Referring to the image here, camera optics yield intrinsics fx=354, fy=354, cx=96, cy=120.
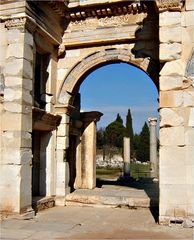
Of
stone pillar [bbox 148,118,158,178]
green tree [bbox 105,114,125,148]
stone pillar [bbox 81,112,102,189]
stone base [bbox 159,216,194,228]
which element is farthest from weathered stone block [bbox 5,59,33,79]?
green tree [bbox 105,114,125,148]

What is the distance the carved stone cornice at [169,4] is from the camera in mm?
7609

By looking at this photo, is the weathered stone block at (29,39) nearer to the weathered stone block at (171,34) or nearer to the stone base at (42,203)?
the weathered stone block at (171,34)

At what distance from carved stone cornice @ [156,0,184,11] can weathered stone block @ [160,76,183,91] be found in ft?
4.98

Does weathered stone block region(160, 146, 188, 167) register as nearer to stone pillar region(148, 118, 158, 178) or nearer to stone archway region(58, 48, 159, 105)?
stone archway region(58, 48, 159, 105)

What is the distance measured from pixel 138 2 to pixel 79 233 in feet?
20.2

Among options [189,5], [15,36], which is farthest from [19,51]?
[189,5]

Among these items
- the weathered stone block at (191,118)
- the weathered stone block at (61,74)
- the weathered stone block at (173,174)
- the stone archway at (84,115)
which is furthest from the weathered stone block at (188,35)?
the weathered stone block at (61,74)

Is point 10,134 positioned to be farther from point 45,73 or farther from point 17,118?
point 45,73

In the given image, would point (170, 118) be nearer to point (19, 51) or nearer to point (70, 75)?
point (19, 51)

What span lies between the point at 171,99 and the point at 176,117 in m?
0.40

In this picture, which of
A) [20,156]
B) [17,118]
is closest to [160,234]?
[20,156]

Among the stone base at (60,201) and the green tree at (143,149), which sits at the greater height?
the green tree at (143,149)

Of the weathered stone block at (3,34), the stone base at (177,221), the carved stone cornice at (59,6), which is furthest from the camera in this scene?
the carved stone cornice at (59,6)

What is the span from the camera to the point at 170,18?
769 centimetres
